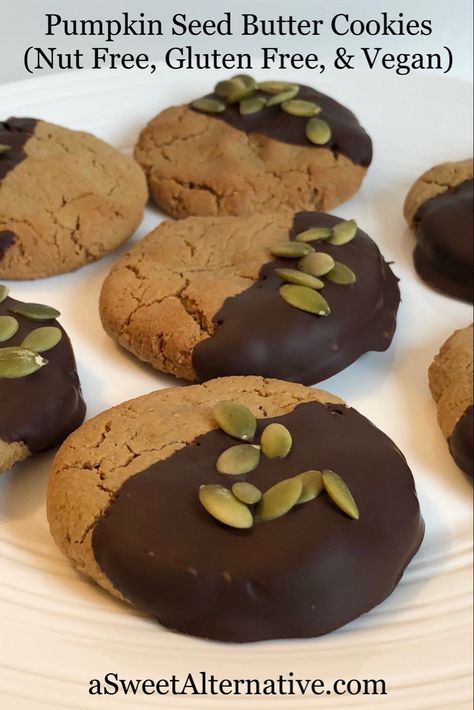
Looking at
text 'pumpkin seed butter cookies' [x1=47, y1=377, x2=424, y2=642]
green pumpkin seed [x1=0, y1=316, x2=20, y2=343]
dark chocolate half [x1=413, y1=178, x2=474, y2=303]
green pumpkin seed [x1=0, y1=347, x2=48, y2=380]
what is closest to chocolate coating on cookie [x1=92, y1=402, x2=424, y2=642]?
text 'pumpkin seed butter cookies' [x1=47, y1=377, x2=424, y2=642]

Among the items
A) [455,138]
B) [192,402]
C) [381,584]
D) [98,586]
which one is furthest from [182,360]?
[455,138]

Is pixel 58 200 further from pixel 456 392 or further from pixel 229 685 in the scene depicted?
pixel 229 685

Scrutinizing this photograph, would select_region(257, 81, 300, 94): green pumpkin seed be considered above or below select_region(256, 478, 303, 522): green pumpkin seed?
above

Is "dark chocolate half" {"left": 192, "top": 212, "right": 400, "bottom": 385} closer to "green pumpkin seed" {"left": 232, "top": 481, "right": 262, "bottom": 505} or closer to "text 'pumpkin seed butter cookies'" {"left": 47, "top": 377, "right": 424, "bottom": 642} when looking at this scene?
"text 'pumpkin seed butter cookies'" {"left": 47, "top": 377, "right": 424, "bottom": 642}

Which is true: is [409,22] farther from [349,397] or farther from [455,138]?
[455,138]

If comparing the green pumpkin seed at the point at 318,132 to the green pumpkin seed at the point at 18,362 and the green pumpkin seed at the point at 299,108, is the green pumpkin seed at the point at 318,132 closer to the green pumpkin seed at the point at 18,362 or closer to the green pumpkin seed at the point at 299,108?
the green pumpkin seed at the point at 299,108

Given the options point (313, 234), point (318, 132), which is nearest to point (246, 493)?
point (313, 234)
